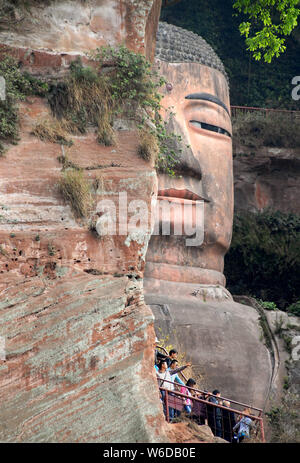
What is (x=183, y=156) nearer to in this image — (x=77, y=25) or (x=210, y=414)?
(x=77, y=25)

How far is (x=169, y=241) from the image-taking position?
10.9 metres

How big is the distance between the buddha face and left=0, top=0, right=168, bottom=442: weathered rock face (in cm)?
317

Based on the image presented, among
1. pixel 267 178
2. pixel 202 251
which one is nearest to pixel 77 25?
pixel 202 251

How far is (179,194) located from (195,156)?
3.21ft

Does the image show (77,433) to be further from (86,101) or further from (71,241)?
(86,101)

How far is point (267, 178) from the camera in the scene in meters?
16.3

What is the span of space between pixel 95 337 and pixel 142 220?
1.71 meters

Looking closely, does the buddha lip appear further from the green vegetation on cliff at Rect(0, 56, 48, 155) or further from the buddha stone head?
the green vegetation on cliff at Rect(0, 56, 48, 155)

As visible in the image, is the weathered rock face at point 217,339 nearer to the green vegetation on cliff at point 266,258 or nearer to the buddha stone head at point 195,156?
the buddha stone head at point 195,156

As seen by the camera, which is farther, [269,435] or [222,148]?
[222,148]

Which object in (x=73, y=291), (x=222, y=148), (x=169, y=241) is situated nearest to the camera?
(x=73, y=291)

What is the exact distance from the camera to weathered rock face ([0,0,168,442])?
18.0ft

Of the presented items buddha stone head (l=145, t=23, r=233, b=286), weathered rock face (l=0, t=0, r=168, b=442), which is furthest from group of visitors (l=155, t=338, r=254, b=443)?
buddha stone head (l=145, t=23, r=233, b=286)

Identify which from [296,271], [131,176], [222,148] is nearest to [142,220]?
[131,176]
